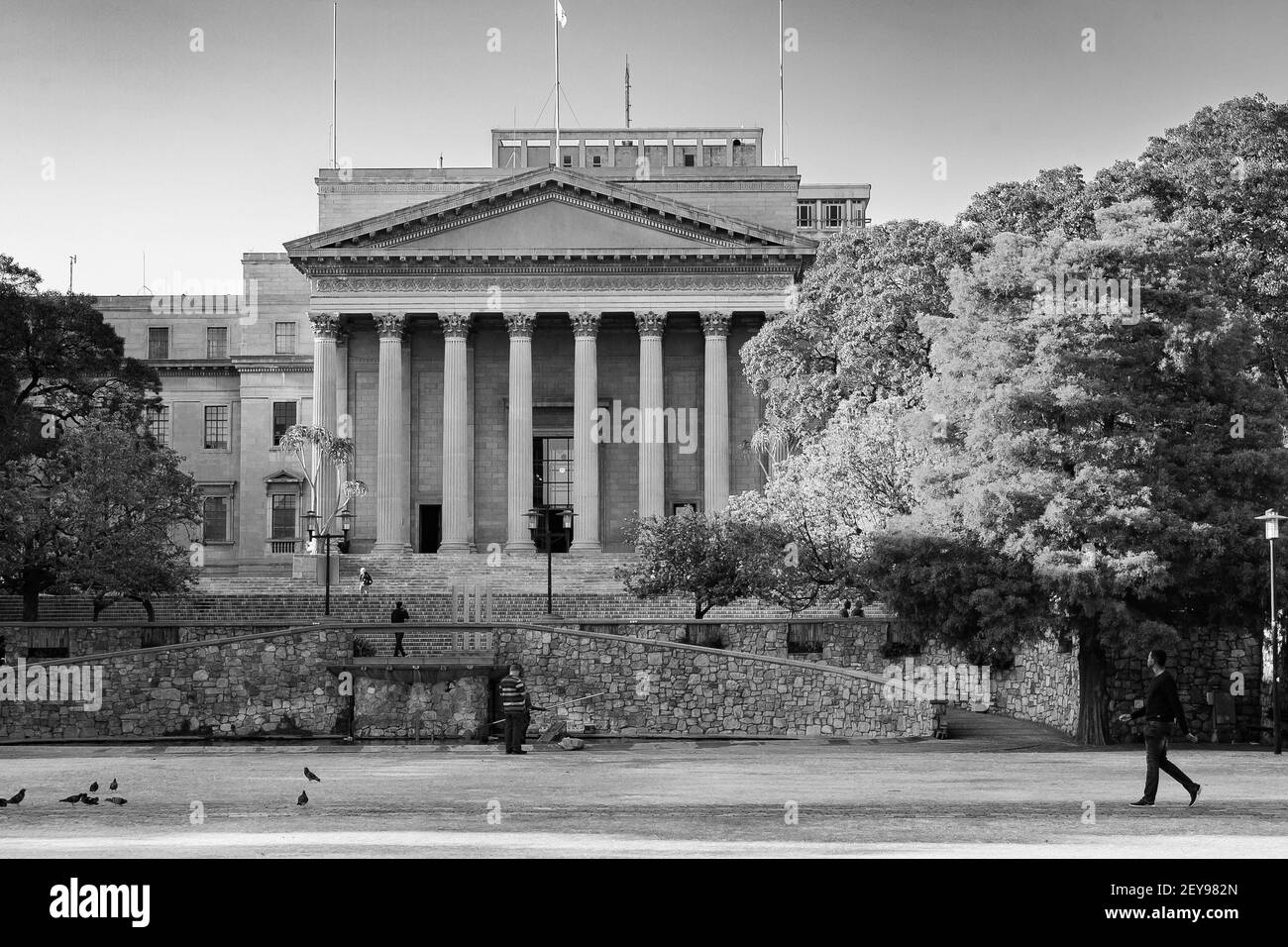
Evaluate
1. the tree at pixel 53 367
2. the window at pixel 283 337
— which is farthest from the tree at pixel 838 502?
the window at pixel 283 337

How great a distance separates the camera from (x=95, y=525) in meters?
54.7

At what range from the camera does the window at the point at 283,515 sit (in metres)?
84.1

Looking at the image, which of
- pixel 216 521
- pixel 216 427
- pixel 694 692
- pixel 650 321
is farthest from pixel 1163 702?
pixel 216 427

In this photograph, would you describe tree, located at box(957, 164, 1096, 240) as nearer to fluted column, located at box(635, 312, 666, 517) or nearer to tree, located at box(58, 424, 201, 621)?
fluted column, located at box(635, 312, 666, 517)

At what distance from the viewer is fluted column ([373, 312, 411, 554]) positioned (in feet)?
236

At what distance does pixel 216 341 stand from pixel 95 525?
3751 cm

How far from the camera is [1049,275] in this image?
37.3m

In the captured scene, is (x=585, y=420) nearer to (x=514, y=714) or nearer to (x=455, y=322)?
(x=455, y=322)

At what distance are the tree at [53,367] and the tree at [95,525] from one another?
2756 millimetres

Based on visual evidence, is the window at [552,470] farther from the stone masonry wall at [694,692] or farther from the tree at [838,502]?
the stone masonry wall at [694,692]

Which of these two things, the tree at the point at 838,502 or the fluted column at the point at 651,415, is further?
the fluted column at the point at 651,415

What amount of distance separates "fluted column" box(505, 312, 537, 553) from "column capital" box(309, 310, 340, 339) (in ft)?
22.4

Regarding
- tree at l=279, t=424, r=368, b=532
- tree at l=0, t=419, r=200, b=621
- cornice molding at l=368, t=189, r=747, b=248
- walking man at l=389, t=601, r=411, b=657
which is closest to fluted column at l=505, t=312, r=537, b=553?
cornice molding at l=368, t=189, r=747, b=248
